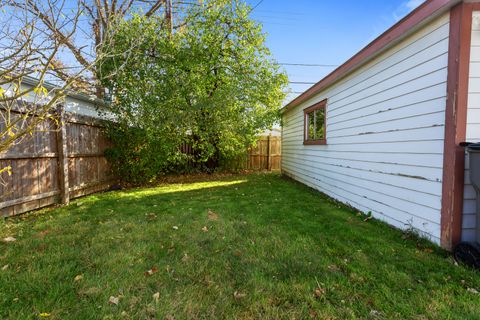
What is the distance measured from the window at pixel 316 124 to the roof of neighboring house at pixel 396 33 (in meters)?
1.13

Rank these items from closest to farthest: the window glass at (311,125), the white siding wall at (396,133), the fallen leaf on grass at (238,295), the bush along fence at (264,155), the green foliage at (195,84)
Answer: the fallen leaf on grass at (238,295), the white siding wall at (396,133), the green foliage at (195,84), the window glass at (311,125), the bush along fence at (264,155)

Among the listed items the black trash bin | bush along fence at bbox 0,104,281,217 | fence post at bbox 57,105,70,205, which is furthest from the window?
fence post at bbox 57,105,70,205

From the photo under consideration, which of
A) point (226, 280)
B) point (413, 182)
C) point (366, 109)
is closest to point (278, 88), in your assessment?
point (366, 109)

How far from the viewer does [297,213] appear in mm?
4312

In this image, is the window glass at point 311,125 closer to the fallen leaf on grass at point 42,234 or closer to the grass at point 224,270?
the grass at point 224,270

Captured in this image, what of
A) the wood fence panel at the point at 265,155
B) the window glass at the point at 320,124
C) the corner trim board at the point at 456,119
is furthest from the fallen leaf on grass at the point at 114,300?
the wood fence panel at the point at 265,155

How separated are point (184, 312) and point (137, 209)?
124 inches

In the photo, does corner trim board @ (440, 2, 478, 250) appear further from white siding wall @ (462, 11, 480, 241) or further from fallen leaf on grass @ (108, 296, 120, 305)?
fallen leaf on grass @ (108, 296, 120, 305)

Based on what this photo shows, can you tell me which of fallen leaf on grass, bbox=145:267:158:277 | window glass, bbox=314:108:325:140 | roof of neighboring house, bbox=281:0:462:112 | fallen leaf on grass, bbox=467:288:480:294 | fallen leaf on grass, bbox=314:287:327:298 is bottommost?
fallen leaf on grass, bbox=314:287:327:298

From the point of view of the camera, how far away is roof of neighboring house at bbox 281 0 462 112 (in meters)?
2.70

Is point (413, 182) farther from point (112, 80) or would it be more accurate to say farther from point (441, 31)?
point (112, 80)

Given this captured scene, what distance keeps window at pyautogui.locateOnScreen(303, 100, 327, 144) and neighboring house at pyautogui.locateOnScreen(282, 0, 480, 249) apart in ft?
2.60

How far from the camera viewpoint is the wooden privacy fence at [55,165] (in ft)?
12.7

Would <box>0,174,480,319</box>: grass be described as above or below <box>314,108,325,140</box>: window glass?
below
